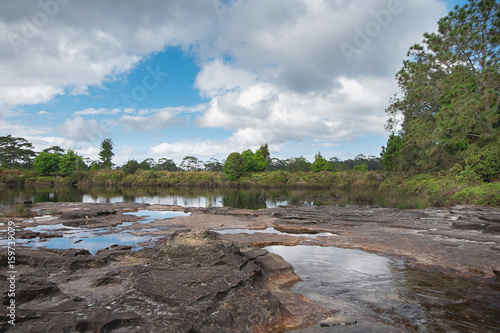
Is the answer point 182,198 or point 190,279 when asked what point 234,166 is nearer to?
point 182,198

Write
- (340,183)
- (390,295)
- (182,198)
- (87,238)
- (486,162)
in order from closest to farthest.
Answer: (390,295)
(87,238)
(486,162)
(182,198)
(340,183)

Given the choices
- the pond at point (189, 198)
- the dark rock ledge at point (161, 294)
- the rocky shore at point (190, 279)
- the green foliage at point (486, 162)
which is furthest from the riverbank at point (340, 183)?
the dark rock ledge at point (161, 294)

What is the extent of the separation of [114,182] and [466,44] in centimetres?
6343

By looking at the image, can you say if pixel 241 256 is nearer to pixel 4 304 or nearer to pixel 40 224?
pixel 4 304

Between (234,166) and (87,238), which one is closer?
(87,238)

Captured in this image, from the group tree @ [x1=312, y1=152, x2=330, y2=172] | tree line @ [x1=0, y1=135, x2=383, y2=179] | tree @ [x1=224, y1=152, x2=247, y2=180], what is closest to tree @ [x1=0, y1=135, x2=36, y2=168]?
tree line @ [x1=0, y1=135, x2=383, y2=179]

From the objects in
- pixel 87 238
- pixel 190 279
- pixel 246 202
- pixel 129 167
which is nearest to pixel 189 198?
pixel 246 202

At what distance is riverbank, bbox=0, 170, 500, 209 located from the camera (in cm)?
1838

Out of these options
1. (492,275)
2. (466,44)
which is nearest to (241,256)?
(492,275)

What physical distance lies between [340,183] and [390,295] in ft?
145

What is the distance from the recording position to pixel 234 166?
6103 cm

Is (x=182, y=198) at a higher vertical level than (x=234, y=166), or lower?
lower

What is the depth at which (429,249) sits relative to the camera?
8016mm

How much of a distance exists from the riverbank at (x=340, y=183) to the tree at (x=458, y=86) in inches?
112
